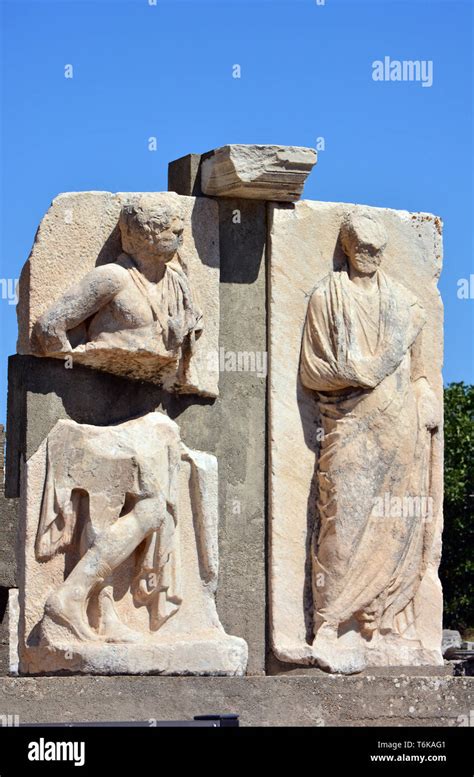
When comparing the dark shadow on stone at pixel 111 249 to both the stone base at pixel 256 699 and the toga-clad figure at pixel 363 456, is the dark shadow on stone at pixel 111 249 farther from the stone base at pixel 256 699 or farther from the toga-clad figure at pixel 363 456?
the stone base at pixel 256 699

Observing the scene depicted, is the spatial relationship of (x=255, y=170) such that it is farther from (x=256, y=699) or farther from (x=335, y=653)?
(x=256, y=699)

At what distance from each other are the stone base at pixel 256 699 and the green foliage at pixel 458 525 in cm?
2393

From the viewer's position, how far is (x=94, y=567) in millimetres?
10570

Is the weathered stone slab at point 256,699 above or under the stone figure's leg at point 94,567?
under

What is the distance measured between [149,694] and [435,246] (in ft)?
12.7

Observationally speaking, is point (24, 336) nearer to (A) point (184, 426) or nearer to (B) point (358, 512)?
(A) point (184, 426)

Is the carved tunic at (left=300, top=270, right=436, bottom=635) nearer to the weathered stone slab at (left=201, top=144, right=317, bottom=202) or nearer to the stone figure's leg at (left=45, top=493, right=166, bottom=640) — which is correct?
the weathered stone slab at (left=201, top=144, right=317, bottom=202)

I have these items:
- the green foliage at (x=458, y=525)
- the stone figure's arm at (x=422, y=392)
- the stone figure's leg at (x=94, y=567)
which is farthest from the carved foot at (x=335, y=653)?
the green foliage at (x=458, y=525)

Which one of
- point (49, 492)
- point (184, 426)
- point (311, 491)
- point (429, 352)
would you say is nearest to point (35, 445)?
point (49, 492)

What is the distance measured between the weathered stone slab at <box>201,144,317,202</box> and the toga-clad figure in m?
0.55

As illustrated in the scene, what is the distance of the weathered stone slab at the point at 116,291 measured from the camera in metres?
10.9

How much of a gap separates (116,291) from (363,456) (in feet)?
6.46

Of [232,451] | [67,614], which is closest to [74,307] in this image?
[232,451]

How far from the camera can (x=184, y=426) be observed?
11.4 meters
